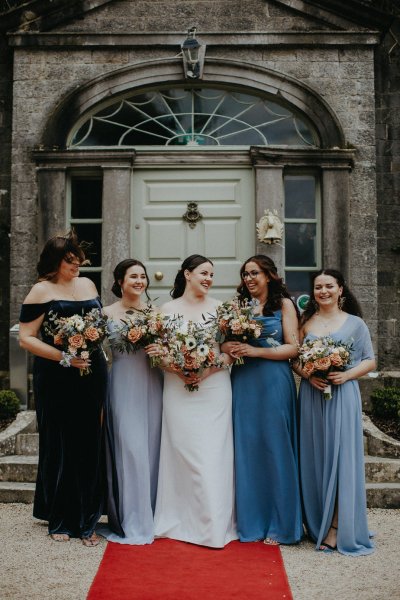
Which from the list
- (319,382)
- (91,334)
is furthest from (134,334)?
(319,382)

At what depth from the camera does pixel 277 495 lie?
489 centimetres

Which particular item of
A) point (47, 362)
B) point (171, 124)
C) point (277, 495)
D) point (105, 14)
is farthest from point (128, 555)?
point (105, 14)

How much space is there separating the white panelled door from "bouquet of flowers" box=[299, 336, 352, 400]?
12.2 ft

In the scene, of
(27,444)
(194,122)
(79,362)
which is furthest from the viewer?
(194,122)

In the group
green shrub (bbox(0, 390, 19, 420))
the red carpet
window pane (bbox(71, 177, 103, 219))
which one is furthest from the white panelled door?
the red carpet

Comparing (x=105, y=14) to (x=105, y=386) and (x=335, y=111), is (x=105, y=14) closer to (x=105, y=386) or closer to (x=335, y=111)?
(x=335, y=111)

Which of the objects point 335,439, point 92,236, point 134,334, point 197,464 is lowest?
point 197,464

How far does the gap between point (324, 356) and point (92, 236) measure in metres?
4.71

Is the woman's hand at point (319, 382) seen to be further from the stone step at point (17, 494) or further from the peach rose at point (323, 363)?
the stone step at point (17, 494)

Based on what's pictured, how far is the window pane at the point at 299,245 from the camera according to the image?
8.64m

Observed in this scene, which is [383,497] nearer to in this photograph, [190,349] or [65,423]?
[190,349]

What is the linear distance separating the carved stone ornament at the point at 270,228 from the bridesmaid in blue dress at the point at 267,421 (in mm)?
3174

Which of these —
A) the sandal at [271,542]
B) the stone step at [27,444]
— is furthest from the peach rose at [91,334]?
the stone step at [27,444]

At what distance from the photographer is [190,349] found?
15.7ft
